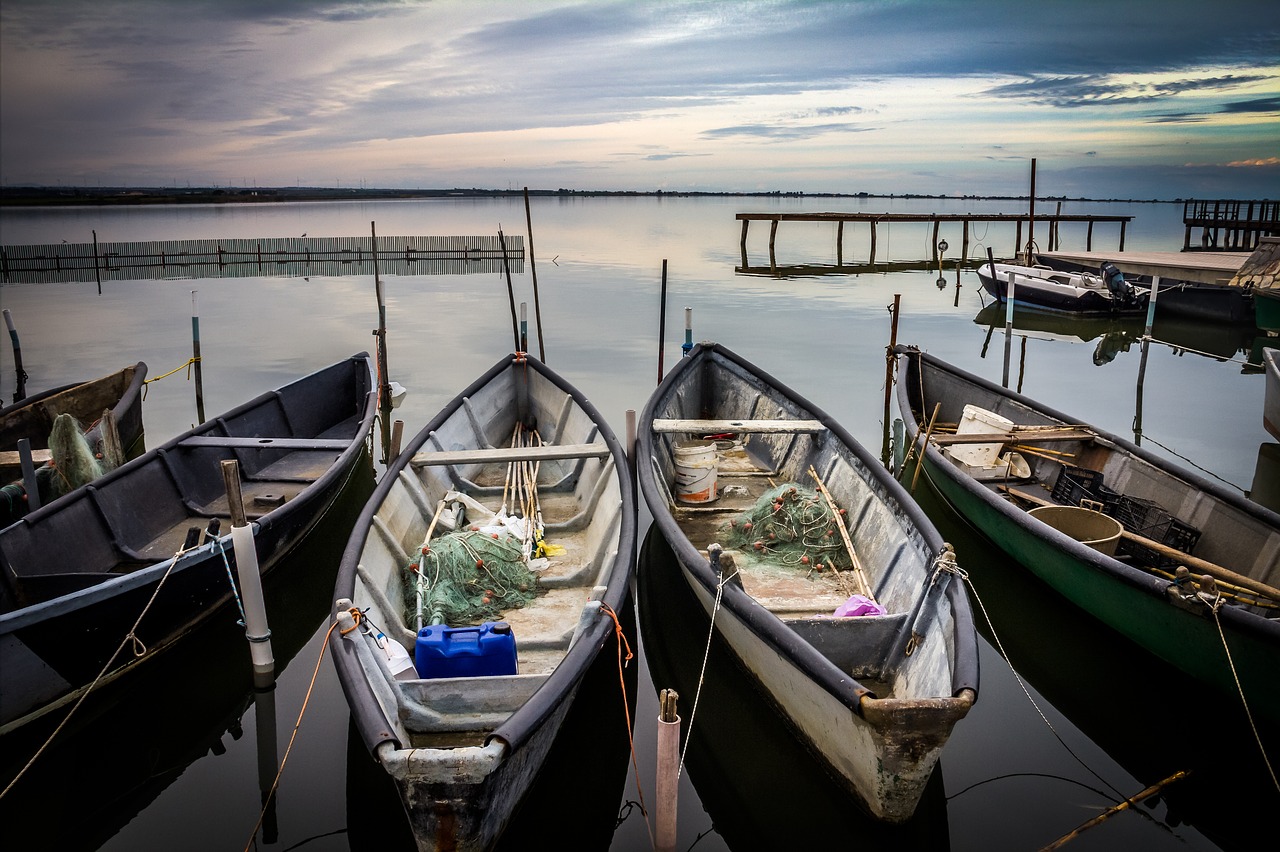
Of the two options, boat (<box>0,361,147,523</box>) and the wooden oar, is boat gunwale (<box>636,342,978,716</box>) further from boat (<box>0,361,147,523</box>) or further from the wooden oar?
boat (<box>0,361,147,523</box>)

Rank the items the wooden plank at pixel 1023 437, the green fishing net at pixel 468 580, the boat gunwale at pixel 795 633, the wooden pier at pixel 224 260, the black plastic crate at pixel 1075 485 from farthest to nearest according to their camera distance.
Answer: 1. the wooden pier at pixel 224 260
2. the wooden plank at pixel 1023 437
3. the black plastic crate at pixel 1075 485
4. the green fishing net at pixel 468 580
5. the boat gunwale at pixel 795 633

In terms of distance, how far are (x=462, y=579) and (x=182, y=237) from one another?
58.5 meters

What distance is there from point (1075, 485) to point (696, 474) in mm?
4572

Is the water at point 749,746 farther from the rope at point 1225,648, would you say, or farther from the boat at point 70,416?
the boat at point 70,416

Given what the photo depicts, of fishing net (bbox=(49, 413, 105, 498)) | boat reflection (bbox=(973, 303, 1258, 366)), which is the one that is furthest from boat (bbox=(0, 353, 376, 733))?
boat reflection (bbox=(973, 303, 1258, 366))

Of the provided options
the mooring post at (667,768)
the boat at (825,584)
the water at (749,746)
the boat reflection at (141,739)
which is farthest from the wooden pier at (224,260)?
the mooring post at (667,768)

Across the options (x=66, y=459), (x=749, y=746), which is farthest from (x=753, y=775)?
(x=66, y=459)

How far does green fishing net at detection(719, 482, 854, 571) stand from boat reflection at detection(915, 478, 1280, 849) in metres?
1.64

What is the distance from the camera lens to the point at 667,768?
175 inches

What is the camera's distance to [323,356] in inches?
873

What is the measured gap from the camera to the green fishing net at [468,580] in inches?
266

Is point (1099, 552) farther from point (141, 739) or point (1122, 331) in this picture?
point (1122, 331)

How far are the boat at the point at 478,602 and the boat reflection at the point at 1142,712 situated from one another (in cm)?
405

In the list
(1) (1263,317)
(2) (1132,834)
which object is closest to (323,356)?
(2) (1132,834)
